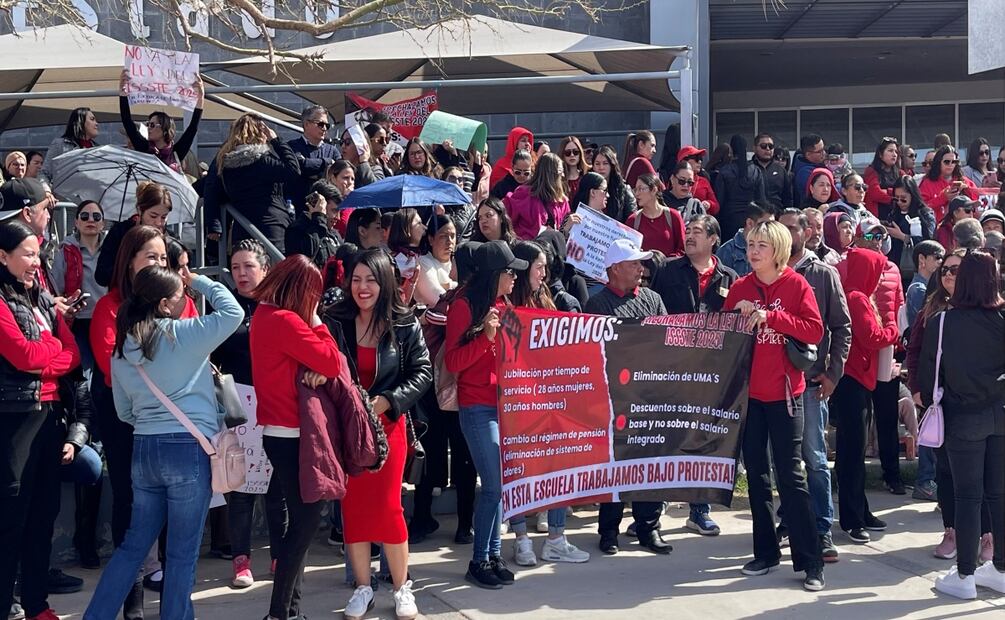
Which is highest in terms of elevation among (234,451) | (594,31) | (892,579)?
(594,31)

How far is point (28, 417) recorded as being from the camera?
5723mm

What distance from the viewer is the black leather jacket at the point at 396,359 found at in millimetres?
6172

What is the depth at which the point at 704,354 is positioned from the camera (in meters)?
7.23

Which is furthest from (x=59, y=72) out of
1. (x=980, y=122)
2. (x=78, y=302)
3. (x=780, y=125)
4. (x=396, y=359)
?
(x=980, y=122)

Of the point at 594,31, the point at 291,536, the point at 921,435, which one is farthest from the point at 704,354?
the point at 594,31

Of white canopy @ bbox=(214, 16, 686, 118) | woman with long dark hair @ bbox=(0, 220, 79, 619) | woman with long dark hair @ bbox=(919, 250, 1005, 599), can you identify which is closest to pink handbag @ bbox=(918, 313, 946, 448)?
woman with long dark hair @ bbox=(919, 250, 1005, 599)

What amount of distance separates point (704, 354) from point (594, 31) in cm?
1058

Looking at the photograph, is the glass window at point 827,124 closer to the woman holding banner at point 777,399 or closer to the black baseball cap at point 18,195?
the woman holding banner at point 777,399

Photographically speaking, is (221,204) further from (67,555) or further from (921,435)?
(921,435)

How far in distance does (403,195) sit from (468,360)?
170 centimetres

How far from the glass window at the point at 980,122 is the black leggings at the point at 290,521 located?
2047 cm

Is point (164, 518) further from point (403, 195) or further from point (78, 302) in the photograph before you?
point (403, 195)

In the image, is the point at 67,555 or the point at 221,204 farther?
the point at 221,204

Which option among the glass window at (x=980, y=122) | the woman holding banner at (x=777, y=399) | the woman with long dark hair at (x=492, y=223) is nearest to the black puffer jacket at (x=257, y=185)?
the woman with long dark hair at (x=492, y=223)
